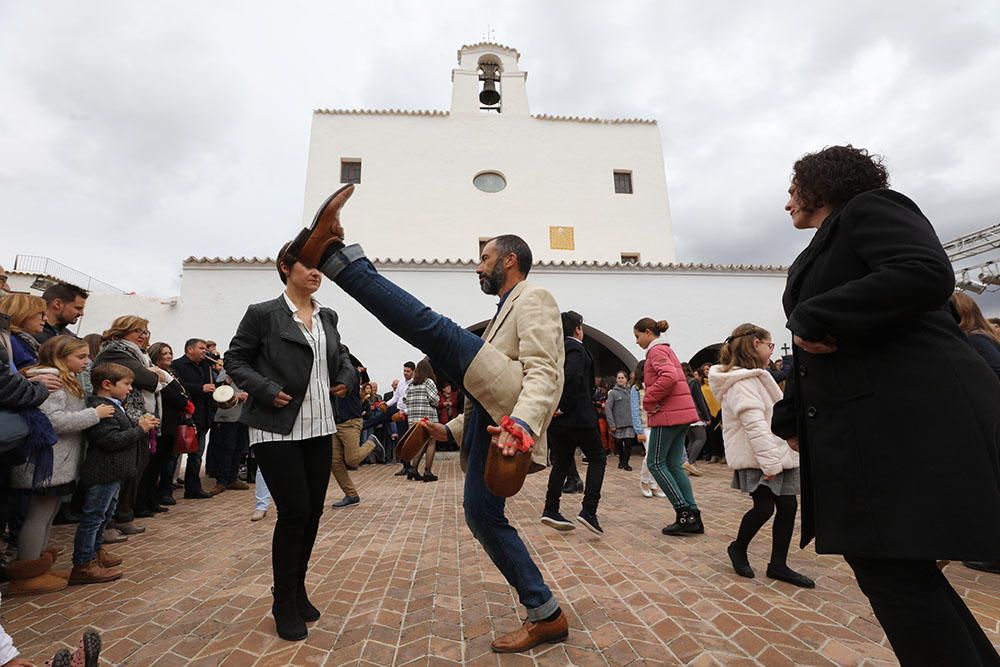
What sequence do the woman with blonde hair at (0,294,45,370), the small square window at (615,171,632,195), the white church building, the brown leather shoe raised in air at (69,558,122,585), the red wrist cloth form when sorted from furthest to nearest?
the small square window at (615,171,632,195) → the white church building → the woman with blonde hair at (0,294,45,370) → the brown leather shoe raised in air at (69,558,122,585) → the red wrist cloth

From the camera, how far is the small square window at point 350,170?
65.4ft

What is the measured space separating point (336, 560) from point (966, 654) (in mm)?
3688

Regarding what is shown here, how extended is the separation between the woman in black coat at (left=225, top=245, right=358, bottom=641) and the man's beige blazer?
3.49 feet

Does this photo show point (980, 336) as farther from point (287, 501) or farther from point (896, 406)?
point (287, 501)

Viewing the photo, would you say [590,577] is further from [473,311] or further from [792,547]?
[473,311]

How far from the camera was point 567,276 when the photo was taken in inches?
520

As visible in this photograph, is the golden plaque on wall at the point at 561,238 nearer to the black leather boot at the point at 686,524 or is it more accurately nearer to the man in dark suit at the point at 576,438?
the man in dark suit at the point at 576,438

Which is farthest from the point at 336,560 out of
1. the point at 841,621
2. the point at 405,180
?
the point at 405,180

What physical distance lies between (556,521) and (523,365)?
10.1 feet

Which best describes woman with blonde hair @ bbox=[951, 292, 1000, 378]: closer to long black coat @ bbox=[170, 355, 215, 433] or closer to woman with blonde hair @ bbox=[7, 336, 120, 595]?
woman with blonde hair @ bbox=[7, 336, 120, 595]

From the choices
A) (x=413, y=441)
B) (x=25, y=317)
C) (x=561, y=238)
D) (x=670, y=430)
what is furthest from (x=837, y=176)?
(x=561, y=238)

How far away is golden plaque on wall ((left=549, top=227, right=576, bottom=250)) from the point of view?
62.3ft

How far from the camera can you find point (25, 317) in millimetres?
3852

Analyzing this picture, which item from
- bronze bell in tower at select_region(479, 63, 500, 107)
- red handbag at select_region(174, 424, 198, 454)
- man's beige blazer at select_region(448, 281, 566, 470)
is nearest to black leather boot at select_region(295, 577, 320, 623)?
man's beige blazer at select_region(448, 281, 566, 470)
